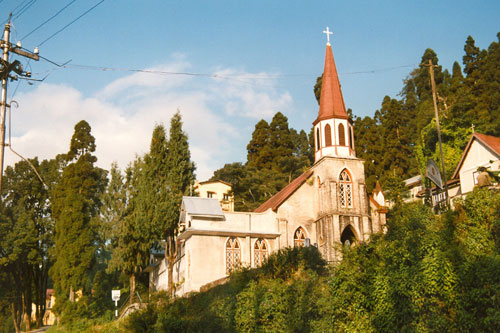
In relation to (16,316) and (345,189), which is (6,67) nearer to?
(345,189)

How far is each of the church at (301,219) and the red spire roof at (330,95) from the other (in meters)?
0.07

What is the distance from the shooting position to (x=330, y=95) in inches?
1438

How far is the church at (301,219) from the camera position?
31375 millimetres

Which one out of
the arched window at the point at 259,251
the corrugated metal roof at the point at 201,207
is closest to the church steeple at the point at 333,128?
the arched window at the point at 259,251

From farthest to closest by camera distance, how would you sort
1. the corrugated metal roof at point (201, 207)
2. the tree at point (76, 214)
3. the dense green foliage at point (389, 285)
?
1. the tree at point (76, 214)
2. the corrugated metal roof at point (201, 207)
3. the dense green foliage at point (389, 285)

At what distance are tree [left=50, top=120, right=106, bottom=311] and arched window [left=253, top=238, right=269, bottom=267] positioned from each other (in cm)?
1621

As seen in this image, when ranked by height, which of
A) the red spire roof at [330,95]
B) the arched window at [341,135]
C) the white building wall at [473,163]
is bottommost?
the white building wall at [473,163]

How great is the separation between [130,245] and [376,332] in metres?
22.3

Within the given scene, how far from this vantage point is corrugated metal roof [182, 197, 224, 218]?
31875 millimetres

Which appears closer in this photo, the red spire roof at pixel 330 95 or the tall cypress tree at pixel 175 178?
the tall cypress tree at pixel 175 178

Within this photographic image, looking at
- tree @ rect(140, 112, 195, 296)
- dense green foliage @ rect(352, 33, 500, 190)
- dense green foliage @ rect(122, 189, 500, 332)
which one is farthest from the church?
dense green foliage @ rect(352, 33, 500, 190)

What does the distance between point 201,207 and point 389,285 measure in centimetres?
1811

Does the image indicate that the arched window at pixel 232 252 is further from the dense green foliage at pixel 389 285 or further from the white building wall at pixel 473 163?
the white building wall at pixel 473 163

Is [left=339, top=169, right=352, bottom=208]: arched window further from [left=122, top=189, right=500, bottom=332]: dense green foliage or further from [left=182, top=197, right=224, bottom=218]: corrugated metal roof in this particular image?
[left=122, top=189, right=500, bottom=332]: dense green foliage
